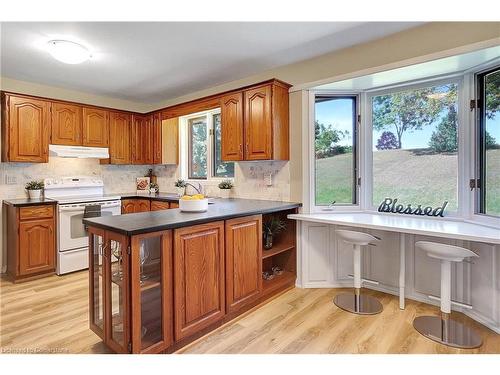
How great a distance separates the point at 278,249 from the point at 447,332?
155 cm

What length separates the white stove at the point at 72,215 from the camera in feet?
11.5

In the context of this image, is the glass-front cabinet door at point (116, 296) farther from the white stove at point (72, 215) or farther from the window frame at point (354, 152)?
the white stove at point (72, 215)

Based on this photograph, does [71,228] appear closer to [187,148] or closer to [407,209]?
A: [187,148]

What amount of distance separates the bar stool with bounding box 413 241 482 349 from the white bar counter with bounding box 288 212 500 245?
106mm

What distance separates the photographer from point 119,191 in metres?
4.79

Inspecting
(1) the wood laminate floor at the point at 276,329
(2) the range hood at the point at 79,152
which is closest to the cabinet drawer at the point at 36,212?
(2) the range hood at the point at 79,152

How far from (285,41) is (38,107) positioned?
3.18 meters

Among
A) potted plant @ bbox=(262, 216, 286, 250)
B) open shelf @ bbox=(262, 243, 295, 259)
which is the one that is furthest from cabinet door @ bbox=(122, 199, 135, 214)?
open shelf @ bbox=(262, 243, 295, 259)

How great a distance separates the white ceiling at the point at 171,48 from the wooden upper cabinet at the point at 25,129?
0.36 metres

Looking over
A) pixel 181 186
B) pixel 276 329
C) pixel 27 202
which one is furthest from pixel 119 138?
pixel 276 329
